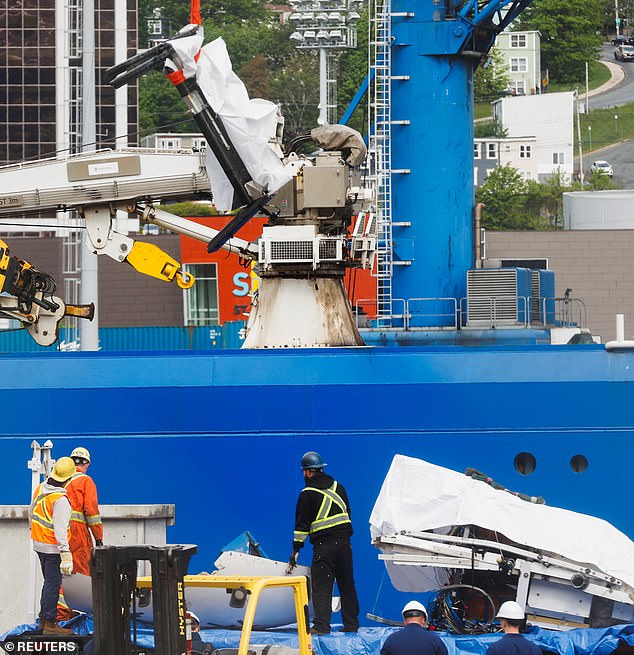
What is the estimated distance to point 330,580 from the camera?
14.6m

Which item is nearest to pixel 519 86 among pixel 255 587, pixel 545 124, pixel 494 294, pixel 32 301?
pixel 545 124

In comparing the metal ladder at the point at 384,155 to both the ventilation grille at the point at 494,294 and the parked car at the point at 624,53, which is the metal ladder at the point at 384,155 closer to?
the ventilation grille at the point at 494,294

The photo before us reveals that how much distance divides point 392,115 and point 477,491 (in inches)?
403

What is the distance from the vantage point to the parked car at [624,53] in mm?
135375

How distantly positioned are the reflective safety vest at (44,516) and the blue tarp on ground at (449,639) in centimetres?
86

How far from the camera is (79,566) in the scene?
1407 cm

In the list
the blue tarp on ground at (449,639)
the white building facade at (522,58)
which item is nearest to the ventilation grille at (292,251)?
the blue tarp on ground at (449,639)

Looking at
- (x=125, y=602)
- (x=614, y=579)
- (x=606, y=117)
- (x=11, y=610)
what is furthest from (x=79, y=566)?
(x=606, y=117)

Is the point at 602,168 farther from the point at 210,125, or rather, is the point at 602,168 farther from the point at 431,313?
the point at 210,125

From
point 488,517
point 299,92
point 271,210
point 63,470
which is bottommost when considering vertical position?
point 488,517

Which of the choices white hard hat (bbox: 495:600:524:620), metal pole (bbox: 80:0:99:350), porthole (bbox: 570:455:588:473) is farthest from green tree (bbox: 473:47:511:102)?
white hard hat (bbox: 495:600:524:620)

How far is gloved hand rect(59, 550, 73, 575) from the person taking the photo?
43.9ft

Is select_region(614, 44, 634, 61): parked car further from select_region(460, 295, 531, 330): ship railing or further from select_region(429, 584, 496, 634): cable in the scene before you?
select_region(429, 584, 496, 634): cable

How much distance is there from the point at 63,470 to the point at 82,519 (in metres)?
0.57
